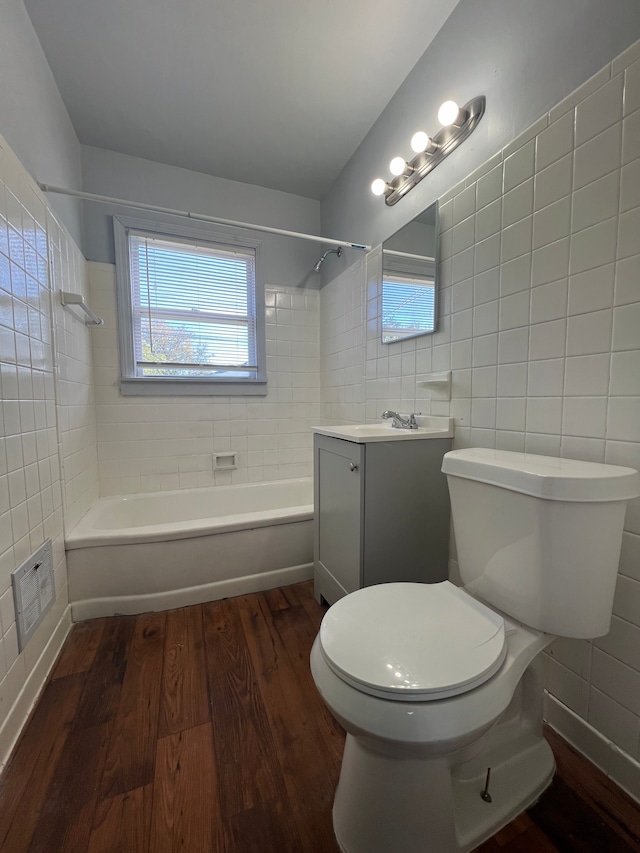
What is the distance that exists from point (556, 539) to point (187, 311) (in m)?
2.39

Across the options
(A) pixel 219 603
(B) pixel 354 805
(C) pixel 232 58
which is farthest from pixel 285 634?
(C) pixel 232 58

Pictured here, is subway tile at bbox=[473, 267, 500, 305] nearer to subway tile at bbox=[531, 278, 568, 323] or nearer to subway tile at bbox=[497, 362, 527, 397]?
subway tile at bbox=[531, 278, 568, 323]

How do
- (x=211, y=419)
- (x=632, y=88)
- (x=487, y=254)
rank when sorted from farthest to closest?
(x=211, y=419)
(x=487, y=254)
(x=632, y=88)

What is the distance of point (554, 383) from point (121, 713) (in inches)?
66.8

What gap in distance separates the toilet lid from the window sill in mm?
1866

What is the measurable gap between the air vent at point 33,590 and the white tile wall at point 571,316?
162 cm

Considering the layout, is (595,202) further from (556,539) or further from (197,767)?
(197,767)

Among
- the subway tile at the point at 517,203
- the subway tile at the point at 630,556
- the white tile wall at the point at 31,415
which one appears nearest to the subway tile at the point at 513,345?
the subway tile at the point at 517,203

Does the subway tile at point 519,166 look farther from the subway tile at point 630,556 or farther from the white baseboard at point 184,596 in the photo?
the white baseboard at point 184,596

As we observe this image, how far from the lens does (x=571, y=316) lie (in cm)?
100

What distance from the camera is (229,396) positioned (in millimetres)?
2484

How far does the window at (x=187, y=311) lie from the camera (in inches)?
87.4

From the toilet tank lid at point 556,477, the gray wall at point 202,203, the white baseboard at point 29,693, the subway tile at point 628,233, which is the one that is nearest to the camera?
the toilet tank lid at point 556,477

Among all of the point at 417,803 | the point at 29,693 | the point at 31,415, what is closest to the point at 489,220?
the point at 417,803
